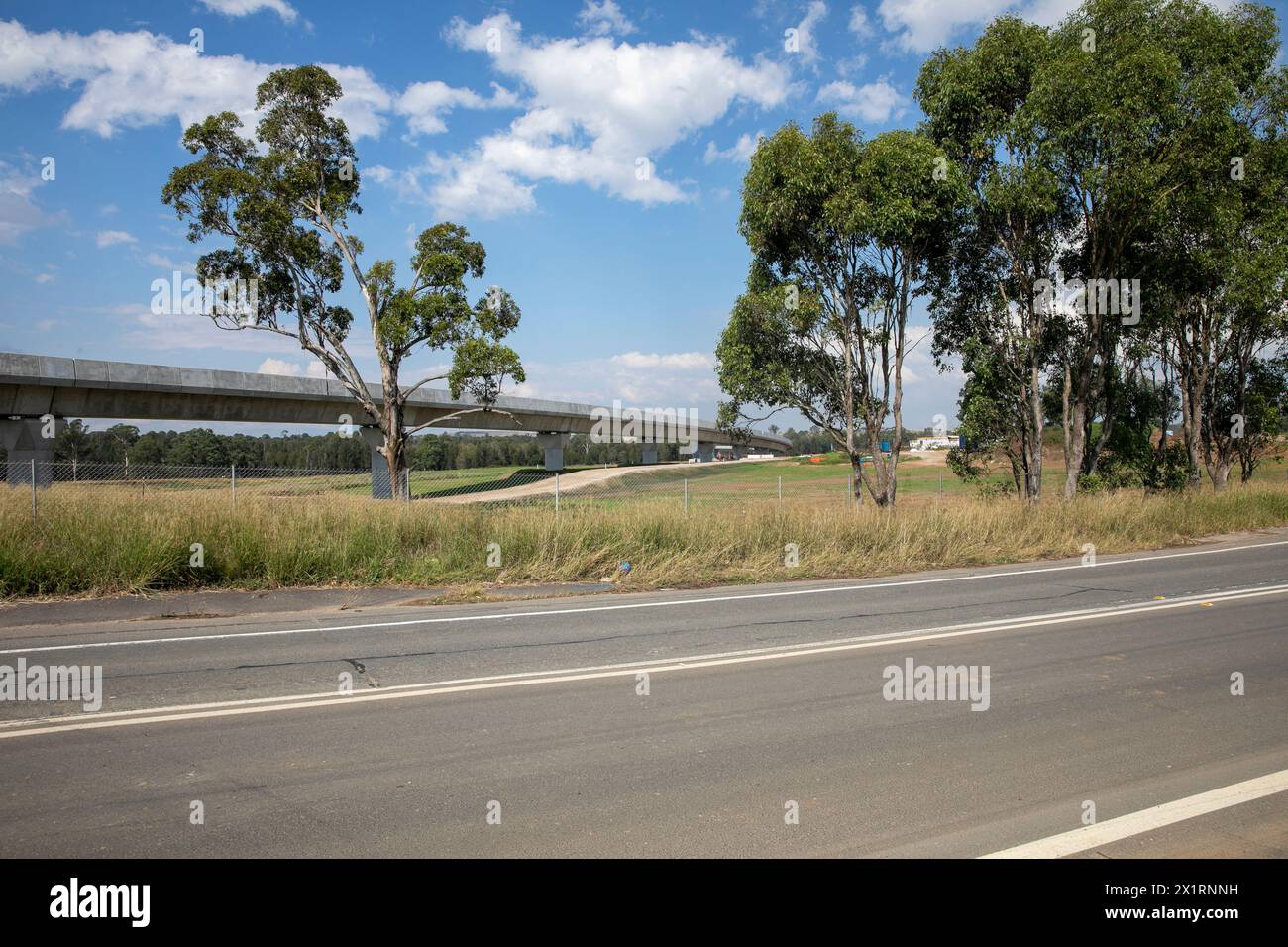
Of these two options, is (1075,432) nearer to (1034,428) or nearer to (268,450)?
(1034,428)

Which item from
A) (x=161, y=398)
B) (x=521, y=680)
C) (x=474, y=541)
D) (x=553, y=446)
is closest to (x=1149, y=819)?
(x=521, y=680)

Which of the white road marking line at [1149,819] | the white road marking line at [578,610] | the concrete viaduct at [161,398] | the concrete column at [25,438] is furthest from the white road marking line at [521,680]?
the concrete column at [25,438]

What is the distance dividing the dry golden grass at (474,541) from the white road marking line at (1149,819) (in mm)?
8992

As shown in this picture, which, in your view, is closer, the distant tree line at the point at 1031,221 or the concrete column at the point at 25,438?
the distant tree line at the point at 1031,221

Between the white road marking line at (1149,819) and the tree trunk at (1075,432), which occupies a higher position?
the tree trunk at (1075,432)

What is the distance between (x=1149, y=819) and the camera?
13.8 feet

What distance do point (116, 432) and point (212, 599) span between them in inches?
1281

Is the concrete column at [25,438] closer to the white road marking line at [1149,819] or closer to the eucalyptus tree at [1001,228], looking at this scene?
the eucalyptus tree at [1001,228]

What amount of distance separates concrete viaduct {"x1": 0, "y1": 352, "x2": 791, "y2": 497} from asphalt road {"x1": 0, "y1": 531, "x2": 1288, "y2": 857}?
19586 millimetres

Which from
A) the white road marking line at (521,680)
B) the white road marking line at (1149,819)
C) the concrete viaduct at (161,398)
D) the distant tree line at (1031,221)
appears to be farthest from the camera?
the concrete viaduct at (161,398)

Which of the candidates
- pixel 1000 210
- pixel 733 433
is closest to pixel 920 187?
pixel 1000 210

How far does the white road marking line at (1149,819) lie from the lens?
3.88 m

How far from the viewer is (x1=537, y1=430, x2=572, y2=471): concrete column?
58969 millimetres
